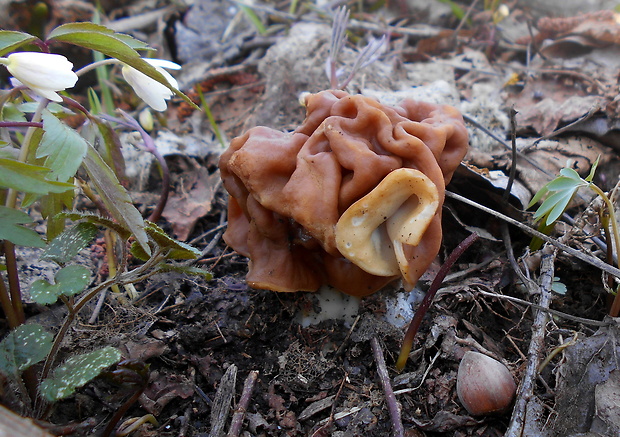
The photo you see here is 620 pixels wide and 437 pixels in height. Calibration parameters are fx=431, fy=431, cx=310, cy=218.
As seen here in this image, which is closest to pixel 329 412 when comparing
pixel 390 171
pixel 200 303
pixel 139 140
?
pixel 200 303

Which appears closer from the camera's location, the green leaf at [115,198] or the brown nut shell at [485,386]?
the green leaf at [115,198]

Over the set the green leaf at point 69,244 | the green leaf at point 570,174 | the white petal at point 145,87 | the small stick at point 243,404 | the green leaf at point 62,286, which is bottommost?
the small stick at point 243,404

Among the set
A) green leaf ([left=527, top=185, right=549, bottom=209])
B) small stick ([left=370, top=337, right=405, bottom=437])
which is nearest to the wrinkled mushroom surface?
small stick ([left=370, top=337, right=405, bottom=437])

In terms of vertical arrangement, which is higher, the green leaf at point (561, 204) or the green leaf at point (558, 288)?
the green leaf at point (561, 204)

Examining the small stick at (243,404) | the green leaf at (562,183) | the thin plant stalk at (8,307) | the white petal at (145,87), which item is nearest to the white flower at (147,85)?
the white petal at (145,87)

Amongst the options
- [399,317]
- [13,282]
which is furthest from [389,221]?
[13,282]

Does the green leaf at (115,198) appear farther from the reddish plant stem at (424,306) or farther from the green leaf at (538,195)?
the green leaf at (538,195)
